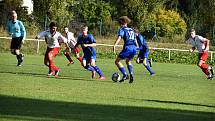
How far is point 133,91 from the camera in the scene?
15961mm

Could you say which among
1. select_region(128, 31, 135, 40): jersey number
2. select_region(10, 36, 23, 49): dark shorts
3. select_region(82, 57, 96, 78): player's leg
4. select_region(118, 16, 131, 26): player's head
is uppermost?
select_region(118, 16, 131, 26): player's head

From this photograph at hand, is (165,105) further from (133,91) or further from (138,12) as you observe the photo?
(138,12)

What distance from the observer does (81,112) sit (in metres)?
10.9

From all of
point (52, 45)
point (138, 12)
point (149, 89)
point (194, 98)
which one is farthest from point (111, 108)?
point (138, 12)

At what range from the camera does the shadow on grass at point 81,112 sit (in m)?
10.2

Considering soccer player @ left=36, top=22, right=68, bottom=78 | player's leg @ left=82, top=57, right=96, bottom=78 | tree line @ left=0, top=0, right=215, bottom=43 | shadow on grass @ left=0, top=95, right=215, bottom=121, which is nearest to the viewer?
shadow on grass @ left=0, top=95, right=215, bottom=121

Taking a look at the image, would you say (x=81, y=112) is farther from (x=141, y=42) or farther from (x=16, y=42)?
(x=141, y=42)

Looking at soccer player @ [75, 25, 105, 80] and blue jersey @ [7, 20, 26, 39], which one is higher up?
blue jersey @ [7, 20, 26, 39]

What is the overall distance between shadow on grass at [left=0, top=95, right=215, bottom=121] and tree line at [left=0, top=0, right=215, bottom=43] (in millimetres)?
41143

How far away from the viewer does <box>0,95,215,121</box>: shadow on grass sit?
10.2m

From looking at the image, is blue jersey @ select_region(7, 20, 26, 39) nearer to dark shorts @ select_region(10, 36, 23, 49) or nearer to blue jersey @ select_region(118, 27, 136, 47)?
dark shorts @ select_region(10, 36, 23, 49)

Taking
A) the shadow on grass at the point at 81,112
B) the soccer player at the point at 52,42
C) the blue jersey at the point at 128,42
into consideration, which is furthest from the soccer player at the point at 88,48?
the shadow on grass at the point at 81,112

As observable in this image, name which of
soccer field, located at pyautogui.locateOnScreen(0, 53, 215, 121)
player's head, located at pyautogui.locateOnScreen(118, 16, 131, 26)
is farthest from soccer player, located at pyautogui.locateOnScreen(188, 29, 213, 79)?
soccer field, located at pyautogui.locateOnScreen(0, 53, 215, 121)

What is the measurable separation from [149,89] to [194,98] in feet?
7.25
